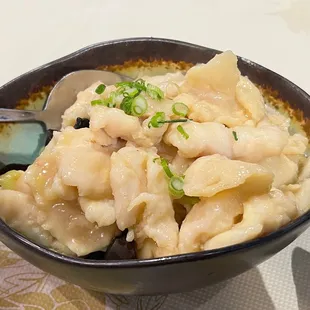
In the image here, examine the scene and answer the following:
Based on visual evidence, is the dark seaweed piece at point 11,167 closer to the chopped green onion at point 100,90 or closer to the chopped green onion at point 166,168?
the chopped green onion at point 100,90

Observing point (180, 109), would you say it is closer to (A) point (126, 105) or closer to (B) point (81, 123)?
(A) point (126, 105)

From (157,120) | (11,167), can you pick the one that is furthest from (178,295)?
(11,167)

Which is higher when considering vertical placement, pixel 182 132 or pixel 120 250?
pixel 182 132

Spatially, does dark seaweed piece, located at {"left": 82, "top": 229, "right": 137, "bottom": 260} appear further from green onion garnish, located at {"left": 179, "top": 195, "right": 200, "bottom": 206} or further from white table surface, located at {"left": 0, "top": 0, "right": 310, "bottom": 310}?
white table surface, located at {"left": 0, "top": 0, "right": 310, "bottom": 310}

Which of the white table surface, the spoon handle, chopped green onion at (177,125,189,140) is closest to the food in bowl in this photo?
chopped green onion at (177,125,189,140)

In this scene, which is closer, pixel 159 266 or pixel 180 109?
pixel 159 266
